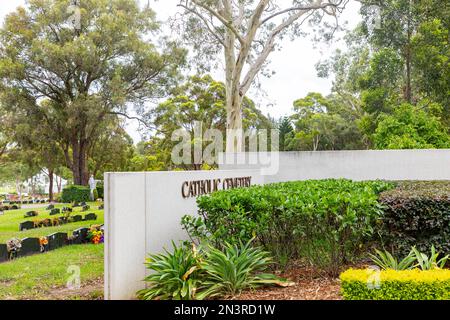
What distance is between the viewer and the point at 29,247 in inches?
393

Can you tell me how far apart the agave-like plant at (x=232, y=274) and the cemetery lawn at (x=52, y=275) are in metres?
2.09

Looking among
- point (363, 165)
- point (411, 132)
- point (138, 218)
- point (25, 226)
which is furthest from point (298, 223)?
point (25, 226)

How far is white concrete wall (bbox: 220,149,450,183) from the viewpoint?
12.7 metres

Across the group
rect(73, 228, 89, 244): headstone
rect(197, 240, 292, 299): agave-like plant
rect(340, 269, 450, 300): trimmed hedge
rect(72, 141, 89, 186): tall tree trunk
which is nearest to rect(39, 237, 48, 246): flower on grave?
rect(73, 228, 89, 244): headstone

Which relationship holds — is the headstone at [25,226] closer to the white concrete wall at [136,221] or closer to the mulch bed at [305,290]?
the white concrete wall at [136,221]

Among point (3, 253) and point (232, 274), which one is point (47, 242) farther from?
point (232, 274)

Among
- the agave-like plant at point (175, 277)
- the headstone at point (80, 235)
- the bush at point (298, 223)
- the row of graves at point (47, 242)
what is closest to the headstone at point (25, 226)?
the row of graves at point (47, 242)

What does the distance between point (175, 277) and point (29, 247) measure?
630cm

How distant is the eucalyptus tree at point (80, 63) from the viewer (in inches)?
1027

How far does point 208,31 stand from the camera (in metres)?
20.5

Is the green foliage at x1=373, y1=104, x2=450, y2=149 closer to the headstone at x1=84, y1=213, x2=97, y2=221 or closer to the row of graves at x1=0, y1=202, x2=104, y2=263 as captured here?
the row of graves at x1=0, y1=202, x2=104, y2=263

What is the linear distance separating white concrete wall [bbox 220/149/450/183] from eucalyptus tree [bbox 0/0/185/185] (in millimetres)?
14987

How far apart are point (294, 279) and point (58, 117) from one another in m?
26.1

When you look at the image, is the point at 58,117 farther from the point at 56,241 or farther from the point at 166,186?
the point at 166,186
